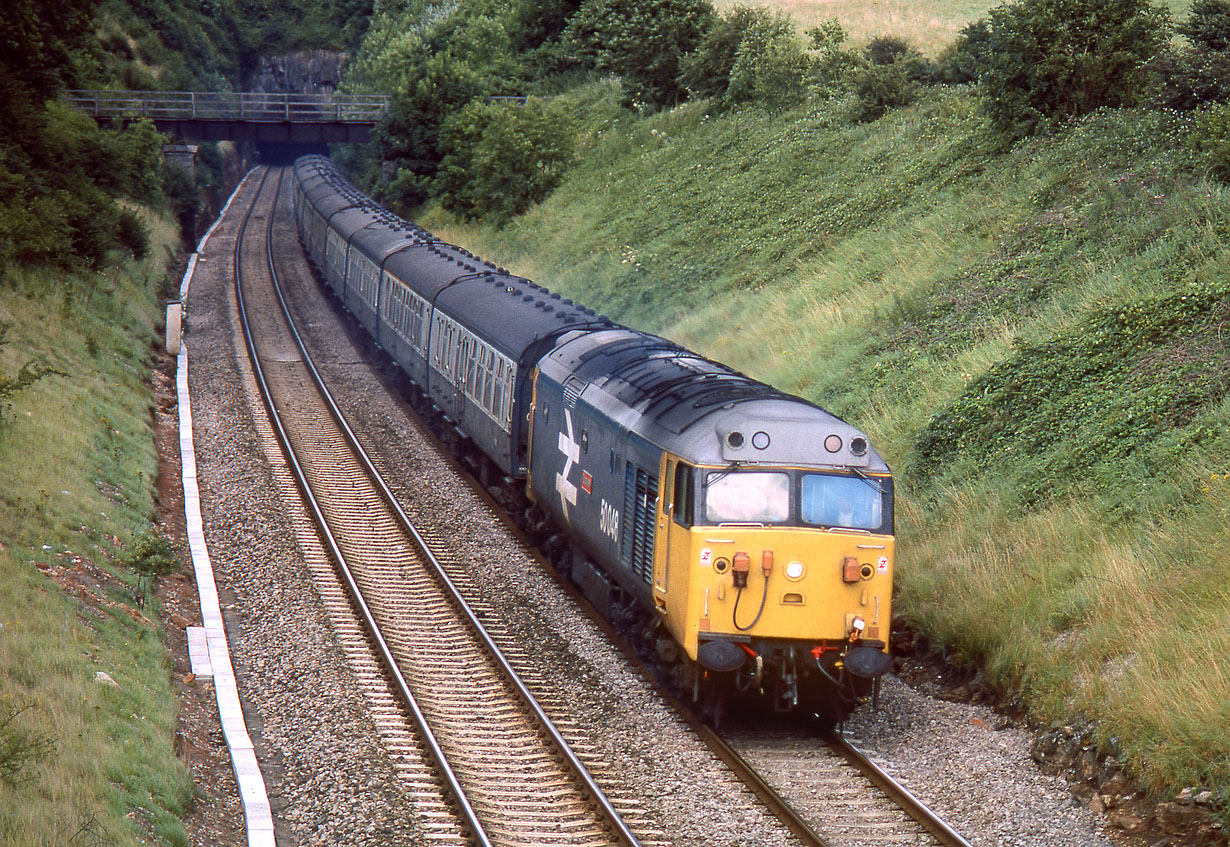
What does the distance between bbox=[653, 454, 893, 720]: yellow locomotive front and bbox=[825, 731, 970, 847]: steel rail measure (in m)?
0.48

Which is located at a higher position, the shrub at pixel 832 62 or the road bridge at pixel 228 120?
the shrub at pixel 832 62

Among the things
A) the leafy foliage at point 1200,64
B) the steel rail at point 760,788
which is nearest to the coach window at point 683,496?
the steel rail at point 760,788

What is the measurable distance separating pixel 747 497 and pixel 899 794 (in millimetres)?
2855

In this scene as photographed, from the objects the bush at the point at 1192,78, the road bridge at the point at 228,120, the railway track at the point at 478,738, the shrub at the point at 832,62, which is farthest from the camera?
the road bridge at the point at 228,120

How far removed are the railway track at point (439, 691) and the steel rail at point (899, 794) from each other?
2.08 metres

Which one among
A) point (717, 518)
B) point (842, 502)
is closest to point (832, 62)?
point (842, 502)

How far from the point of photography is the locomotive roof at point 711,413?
11.4 metres

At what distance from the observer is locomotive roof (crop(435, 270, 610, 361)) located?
739 inches

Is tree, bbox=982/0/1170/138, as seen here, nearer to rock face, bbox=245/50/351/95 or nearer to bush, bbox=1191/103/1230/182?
bush, bbox=1191/103/1230/182

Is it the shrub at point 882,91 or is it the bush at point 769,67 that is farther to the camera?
the bush at point 769,67

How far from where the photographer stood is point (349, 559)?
1741 cm

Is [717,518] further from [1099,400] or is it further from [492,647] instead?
[1099,400]

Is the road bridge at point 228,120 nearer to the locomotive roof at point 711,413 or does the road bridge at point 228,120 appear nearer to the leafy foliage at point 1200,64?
the leafy foliage at point 1200,64

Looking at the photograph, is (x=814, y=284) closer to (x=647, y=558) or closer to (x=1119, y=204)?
(x=1119, y=204)
